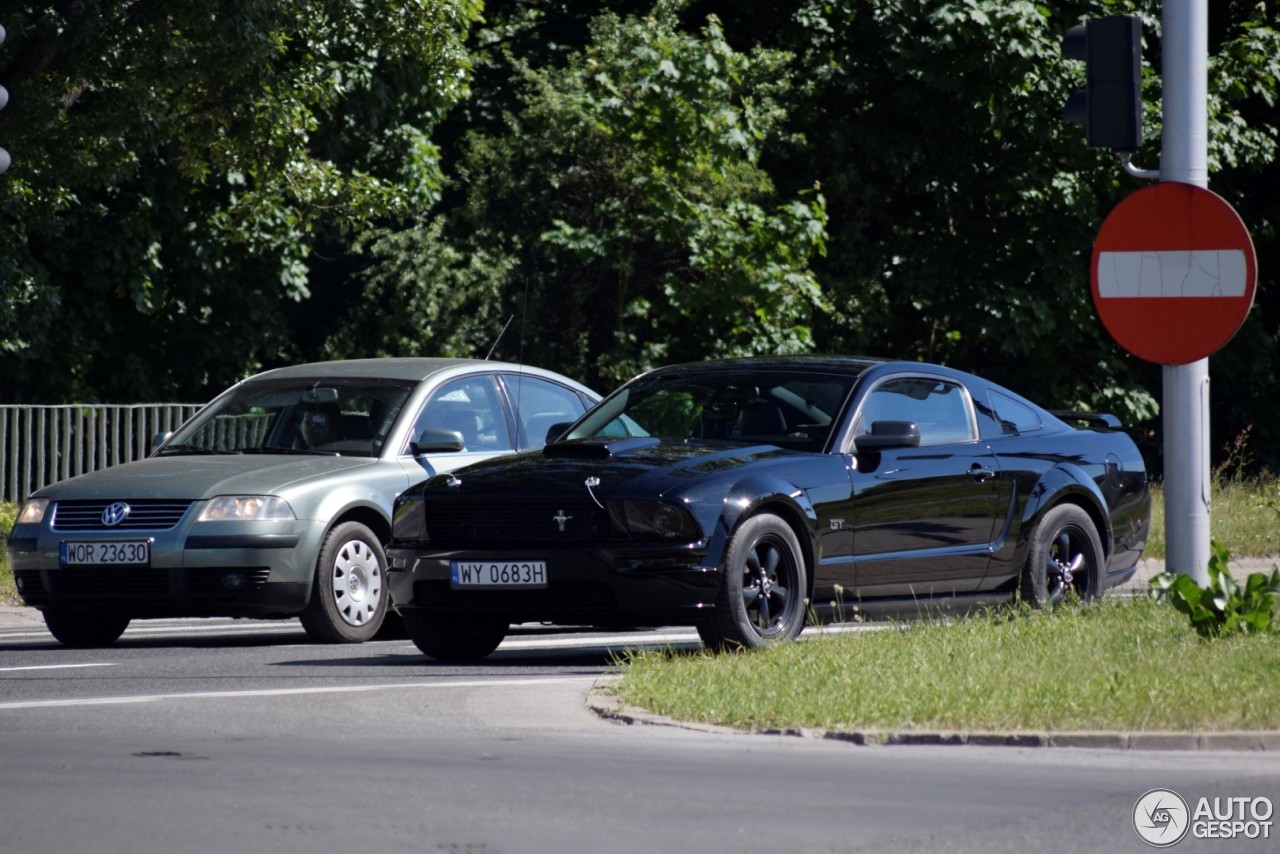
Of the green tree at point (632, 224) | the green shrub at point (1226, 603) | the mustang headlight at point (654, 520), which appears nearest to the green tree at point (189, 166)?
the green tree at point (632, 224)

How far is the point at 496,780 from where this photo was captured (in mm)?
6996

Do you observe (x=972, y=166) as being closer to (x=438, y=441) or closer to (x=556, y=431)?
(x=438, y=441)

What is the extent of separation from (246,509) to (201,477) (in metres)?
0.43

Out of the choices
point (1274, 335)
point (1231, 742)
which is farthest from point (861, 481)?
point (1274, 335)

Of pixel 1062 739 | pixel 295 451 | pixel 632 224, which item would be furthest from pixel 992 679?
→ pixel 632 224

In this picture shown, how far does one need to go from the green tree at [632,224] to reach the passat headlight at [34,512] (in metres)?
12.9

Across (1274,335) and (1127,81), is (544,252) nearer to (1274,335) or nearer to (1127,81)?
(1274,335)

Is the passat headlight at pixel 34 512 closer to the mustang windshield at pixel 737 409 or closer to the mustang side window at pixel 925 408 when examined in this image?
the mustang windshield at pixel 737 409

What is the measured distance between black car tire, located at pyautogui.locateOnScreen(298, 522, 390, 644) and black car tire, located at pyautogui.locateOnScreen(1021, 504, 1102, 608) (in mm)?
3648

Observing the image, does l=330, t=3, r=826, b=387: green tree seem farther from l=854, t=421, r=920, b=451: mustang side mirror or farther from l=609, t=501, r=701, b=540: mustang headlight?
l=609, t=501, r=701, b=540: mustang headlight

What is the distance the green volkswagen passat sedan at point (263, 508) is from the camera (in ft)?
39.0

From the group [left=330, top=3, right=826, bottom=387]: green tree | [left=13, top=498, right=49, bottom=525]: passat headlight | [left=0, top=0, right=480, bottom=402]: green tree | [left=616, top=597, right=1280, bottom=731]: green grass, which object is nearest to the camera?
[left=616, top=597, right=1280, bottom=731]: green grass

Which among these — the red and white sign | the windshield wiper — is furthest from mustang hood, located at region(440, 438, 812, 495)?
the windshield wiper

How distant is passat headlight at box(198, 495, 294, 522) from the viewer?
11.9m
